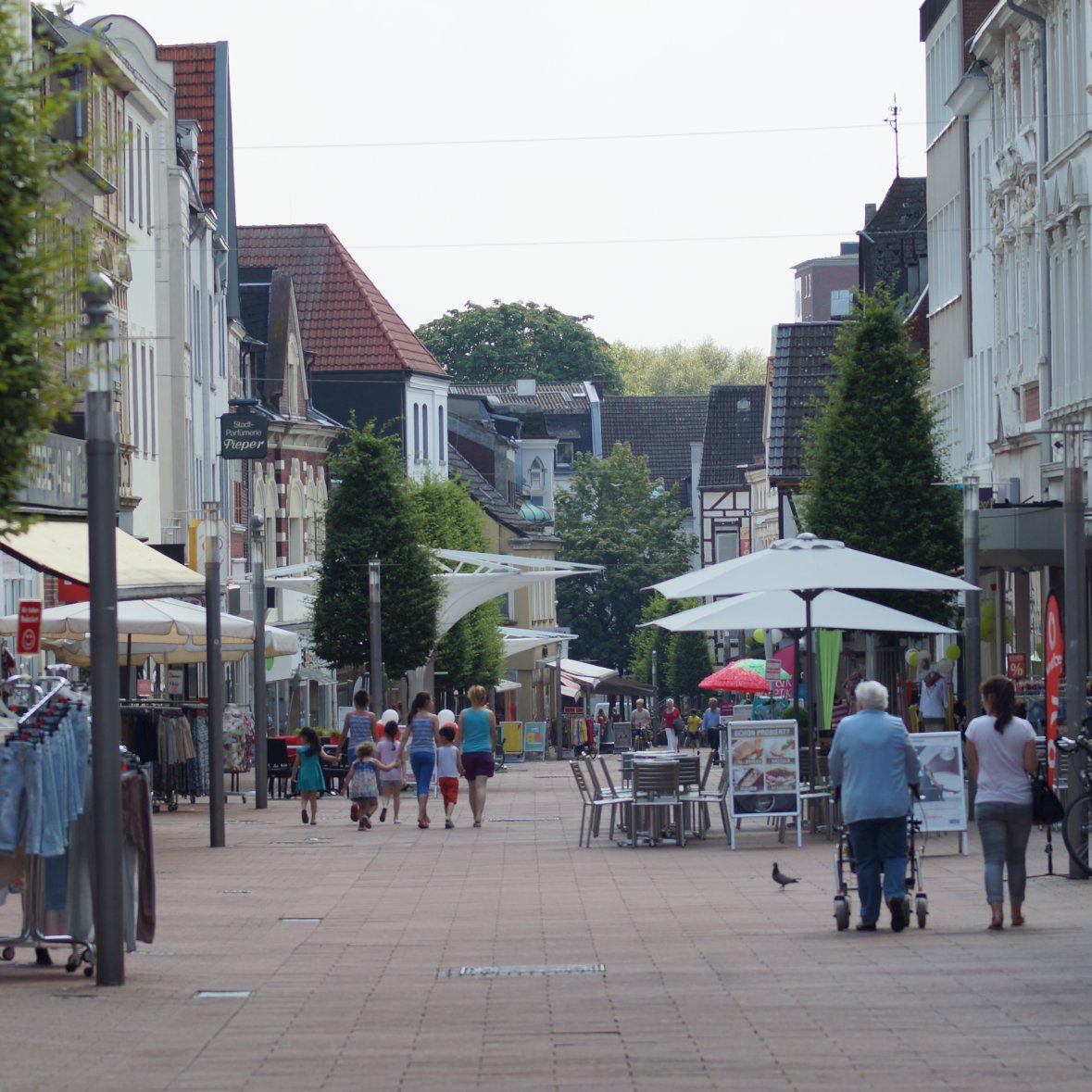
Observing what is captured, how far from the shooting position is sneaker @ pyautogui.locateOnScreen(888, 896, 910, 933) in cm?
1416

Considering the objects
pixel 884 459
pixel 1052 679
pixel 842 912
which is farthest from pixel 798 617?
pixel 842 912

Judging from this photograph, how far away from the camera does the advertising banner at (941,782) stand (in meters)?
20.1

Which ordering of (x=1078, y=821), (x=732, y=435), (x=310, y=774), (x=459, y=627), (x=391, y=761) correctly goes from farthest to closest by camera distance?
1. (x=732, y=435)
2. (x=459, y=627)
3. (x=391, y=761)
4. (x=310, y=774)
5. (x=1078, y=821)

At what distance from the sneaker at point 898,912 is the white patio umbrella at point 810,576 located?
804cm

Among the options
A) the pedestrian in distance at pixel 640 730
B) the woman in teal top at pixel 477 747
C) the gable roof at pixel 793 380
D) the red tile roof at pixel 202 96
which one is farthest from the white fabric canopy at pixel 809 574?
the pedestrian in distance at pixel 640 730

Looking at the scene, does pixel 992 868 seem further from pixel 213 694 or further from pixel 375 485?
pixel 375 485

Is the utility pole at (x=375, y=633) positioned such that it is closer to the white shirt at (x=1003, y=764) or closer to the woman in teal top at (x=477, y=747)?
the woman in teal top at (x=477, y=747)

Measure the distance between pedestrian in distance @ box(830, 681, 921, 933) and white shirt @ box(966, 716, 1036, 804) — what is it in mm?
419

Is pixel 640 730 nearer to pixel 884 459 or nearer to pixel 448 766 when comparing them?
pixel 884 459

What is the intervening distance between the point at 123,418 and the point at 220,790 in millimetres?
18572

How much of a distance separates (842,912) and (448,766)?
13.5 m

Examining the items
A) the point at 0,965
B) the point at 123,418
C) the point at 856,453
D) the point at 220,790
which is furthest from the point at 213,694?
the point at 123,418

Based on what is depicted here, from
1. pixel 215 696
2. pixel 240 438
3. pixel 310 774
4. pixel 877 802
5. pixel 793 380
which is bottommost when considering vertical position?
pixel 310 774

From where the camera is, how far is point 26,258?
28.8ft
